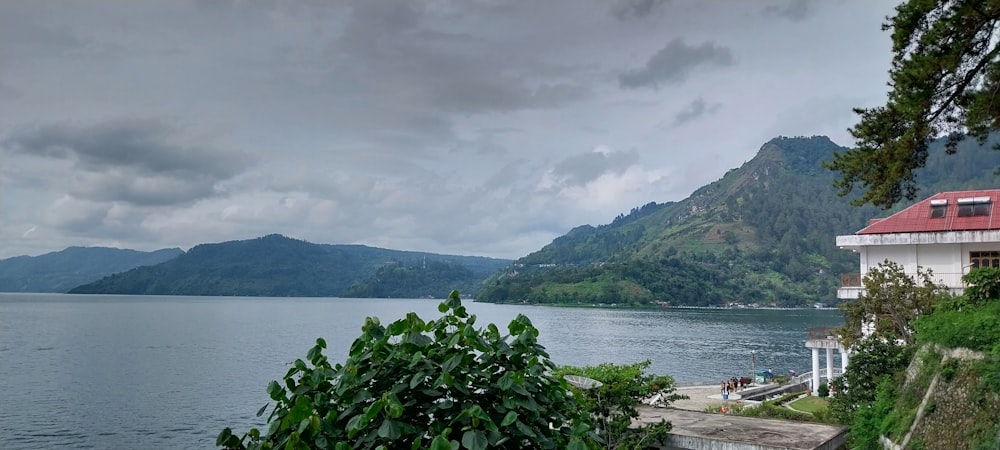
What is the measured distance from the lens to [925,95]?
12.0 m

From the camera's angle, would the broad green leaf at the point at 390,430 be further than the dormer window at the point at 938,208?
No

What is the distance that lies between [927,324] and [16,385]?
2301 inches

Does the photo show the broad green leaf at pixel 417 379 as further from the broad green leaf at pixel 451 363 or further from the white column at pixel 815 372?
the white column at pixel 815 372

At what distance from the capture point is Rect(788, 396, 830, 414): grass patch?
3064 centimetres

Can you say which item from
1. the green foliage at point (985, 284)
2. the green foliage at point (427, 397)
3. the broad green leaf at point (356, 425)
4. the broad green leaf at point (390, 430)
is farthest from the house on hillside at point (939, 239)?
the broad green leaf at point (356, 425)

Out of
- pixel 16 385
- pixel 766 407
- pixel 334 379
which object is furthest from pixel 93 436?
pixel 334 379

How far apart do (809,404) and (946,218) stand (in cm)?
1052

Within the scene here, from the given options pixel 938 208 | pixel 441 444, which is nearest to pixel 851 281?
pixel 938 208

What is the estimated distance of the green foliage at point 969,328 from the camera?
13.3 meters

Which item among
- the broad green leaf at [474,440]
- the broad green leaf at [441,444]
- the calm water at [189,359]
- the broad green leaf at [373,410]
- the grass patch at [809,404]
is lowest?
the calm water at [189,359]

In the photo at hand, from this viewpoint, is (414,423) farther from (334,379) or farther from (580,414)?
(580,414)

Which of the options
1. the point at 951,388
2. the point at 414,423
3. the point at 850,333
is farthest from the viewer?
the point at 850,333

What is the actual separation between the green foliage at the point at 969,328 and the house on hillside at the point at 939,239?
12152 millimetres

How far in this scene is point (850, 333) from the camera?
82.7 feet
